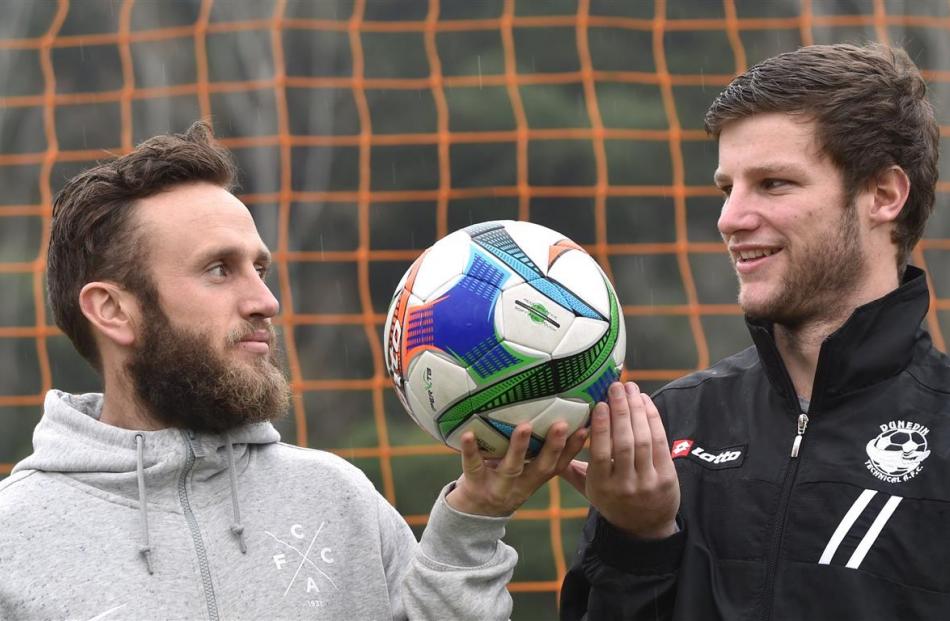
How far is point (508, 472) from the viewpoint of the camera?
2969 millimetres

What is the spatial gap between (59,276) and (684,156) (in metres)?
12.8

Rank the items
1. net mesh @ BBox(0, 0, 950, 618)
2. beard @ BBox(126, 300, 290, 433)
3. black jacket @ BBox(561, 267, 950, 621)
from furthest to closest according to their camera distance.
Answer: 1. net mesh @ BBox(0, 0, 950, 618)
2. beard @ BBox(126, 300, 290, 433)
3. black jacket @ BBox(561, 267, 950, 621)

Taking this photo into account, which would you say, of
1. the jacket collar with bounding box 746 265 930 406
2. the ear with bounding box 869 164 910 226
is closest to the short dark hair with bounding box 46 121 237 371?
the jacket collar with bounding box 746 265 930 406

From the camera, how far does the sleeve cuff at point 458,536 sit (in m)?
3.03

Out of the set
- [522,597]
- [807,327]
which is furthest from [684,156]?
[807,327]

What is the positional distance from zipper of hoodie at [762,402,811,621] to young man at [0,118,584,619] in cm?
45

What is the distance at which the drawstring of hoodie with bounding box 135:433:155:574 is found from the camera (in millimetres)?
2932

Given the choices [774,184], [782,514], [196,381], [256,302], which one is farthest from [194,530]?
[774,184]

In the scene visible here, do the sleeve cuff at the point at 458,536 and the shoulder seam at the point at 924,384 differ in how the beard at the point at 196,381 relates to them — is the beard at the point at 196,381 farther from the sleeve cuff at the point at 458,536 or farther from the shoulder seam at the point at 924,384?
the shoulder seam at the point at 924,384

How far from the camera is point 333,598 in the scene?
304cm

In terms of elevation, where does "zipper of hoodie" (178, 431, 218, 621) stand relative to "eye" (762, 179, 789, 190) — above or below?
below

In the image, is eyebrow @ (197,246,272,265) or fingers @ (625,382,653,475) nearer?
fingers @ (625,382,653,475)

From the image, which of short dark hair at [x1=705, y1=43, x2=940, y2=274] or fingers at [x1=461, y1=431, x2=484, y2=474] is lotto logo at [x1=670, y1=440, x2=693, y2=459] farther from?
short dark hair at [x1=705, y1=43, x2=940, y2=274]

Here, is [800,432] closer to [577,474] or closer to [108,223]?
[577,474]
